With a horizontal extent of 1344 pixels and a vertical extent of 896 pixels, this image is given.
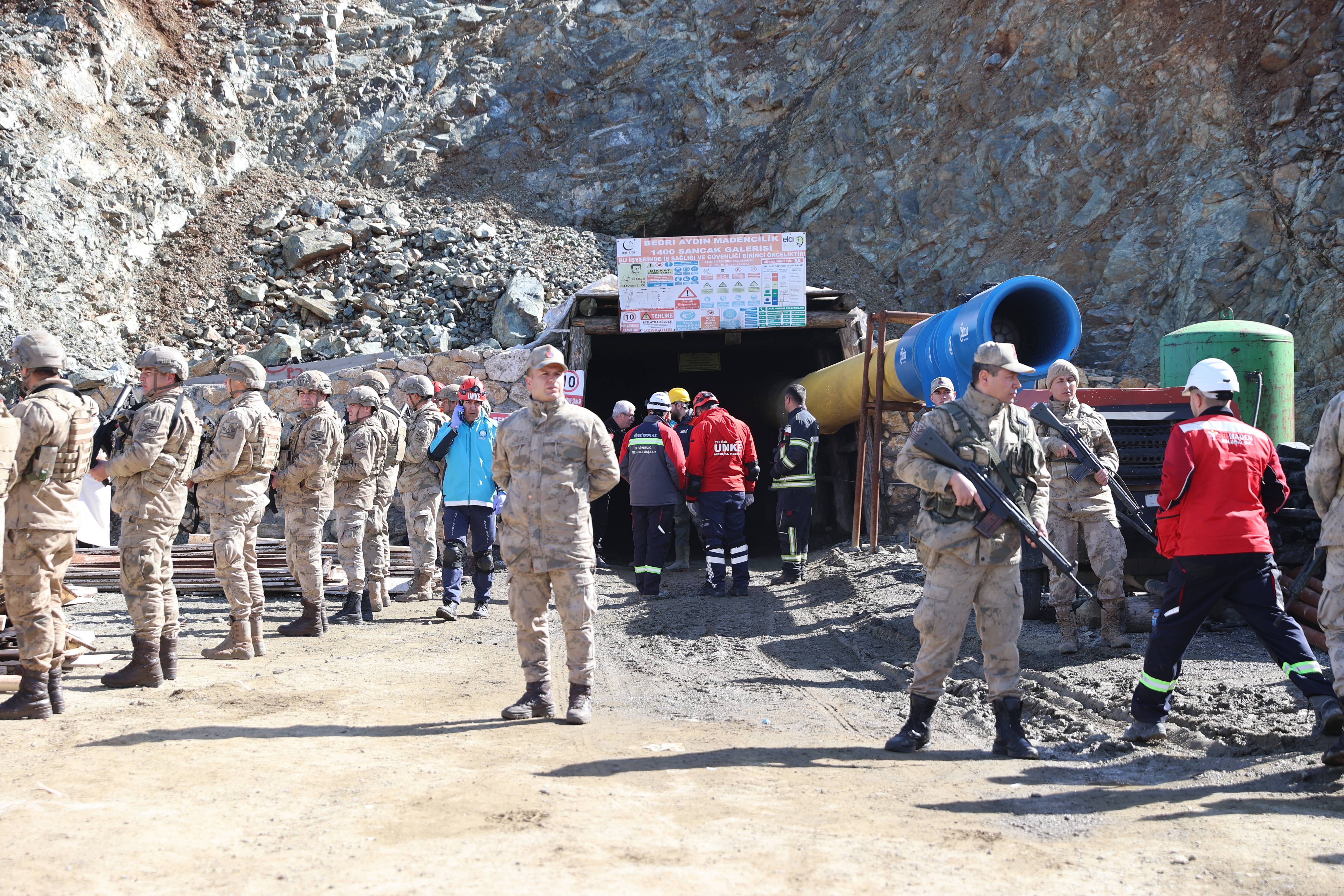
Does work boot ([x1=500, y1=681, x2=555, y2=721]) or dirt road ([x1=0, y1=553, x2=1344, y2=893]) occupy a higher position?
work boot ([x1=500, y1=681, x2=555, y2=721])

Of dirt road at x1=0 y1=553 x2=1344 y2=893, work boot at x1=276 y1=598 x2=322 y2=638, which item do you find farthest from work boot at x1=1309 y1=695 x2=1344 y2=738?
work boot at x1=276 y1=598 x2=322 y2=638

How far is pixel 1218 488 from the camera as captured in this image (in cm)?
457

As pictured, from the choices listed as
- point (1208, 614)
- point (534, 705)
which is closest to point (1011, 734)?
point (1208, 614)

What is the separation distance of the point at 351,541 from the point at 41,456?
3.46 metres

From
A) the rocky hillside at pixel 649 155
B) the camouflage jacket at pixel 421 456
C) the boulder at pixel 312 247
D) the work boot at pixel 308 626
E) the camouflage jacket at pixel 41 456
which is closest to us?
the camouflage jacket at pixel 41 456

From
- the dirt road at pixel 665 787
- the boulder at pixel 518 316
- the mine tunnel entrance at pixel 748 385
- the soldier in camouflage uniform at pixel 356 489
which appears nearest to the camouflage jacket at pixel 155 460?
the dirt road at pixel 665 787

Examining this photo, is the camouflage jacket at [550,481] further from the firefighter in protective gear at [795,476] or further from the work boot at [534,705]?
the firefighter in protective gear at [795,476]

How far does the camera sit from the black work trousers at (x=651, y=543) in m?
9.62

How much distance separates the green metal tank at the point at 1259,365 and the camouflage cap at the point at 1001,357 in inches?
178

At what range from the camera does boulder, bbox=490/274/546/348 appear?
656 inches

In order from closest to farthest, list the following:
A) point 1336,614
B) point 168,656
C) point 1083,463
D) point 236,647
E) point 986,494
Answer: point 1336,614, point 986,494, point 168,656, point 1083,463, point 236,647

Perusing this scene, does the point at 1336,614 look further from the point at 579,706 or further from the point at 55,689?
the point at 55,689

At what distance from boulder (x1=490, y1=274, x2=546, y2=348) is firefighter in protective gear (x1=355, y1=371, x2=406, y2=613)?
7497 mm

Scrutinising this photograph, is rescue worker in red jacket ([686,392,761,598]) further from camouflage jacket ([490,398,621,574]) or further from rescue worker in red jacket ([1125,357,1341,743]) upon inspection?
rescue worker in red jacket ([1125,357,1341,743])
